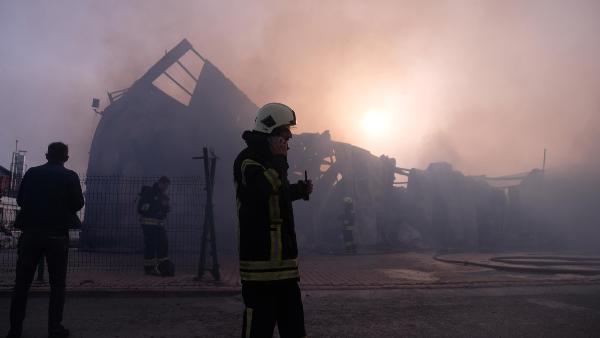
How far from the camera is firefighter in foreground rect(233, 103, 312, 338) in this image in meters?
2.23

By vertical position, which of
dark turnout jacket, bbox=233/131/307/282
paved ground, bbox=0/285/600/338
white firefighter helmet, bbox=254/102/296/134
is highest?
white firefighter helmet, bbox=254/102/296/134

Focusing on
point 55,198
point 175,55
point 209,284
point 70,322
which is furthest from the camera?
point 175,55

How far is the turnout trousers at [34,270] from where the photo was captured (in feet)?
12.8

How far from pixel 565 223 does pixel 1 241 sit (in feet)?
66.9

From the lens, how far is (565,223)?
17609 mm

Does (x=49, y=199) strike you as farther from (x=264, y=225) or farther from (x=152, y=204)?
(x=152, y=204)

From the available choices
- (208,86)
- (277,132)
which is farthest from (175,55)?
(277,132)

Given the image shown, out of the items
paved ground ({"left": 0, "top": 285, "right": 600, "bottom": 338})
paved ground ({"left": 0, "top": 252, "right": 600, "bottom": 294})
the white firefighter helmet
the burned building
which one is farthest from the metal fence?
the white firefighter helmet

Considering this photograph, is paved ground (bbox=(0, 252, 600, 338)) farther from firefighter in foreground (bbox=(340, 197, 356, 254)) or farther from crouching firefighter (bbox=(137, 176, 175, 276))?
firefighter in foreground (bbox=(340, 197, 356, 254))

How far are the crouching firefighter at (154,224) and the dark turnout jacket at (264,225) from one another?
6089mm

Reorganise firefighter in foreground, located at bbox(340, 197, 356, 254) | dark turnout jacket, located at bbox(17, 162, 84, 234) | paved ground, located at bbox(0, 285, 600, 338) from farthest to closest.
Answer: firefighter in foreground, located at bbox(340, 197, 356, 254), paved ground, located at bbox(0, 285, 600, 338), dark turnout jacket, located at bbox(17, 162, 84, 234)

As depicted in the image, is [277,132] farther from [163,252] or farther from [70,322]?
[163,252]

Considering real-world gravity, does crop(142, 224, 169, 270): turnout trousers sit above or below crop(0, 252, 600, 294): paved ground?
above

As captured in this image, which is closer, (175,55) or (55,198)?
(55,198)
